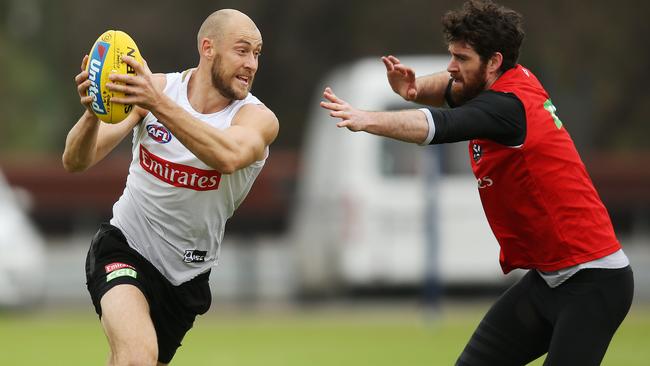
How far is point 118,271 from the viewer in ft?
23.3

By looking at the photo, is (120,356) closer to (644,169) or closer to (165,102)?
(165,102)

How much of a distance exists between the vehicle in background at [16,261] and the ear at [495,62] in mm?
10210

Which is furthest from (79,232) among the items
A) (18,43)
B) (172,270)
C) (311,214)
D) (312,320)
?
(172,270)

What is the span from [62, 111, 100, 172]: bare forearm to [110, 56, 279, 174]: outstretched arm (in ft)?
2.12

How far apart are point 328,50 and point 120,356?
71.8 feet

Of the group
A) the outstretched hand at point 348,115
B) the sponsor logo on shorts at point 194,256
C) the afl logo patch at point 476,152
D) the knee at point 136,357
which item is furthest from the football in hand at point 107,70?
the afl logo patch at point 476,152

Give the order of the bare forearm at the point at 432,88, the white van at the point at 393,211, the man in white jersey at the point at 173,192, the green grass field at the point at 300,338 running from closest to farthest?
the man in white jersey at the point at 173,192 < the bare forearm at the point at 432,88 < the green grass field at the point at 300,338 < the white van at the point at 393,211

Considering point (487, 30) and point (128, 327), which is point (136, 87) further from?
point (487, 30)

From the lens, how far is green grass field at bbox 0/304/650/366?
38.7ft

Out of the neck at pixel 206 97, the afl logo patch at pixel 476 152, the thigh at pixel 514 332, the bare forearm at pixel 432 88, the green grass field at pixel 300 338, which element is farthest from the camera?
the green grass field at pixel 300 338

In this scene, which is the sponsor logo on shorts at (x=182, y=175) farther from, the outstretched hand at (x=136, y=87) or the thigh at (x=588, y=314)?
the thigh at (x=588, y=314)

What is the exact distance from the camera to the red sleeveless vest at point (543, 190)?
662 centimetres

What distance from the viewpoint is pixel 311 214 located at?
1744 centimetres

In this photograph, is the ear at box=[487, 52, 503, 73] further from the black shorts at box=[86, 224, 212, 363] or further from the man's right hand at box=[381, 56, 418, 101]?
the black shorts at box=[86, 224, 212, 363]
